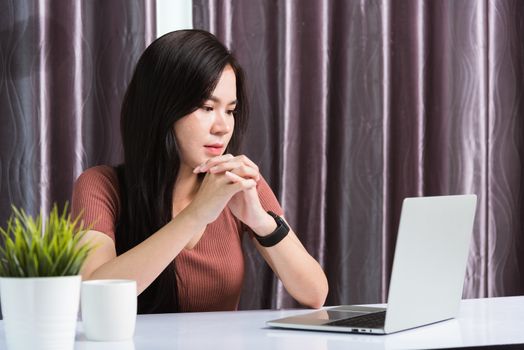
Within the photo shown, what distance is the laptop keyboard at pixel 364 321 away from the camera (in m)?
1.39

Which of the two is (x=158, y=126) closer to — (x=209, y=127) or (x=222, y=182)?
(x=209, y=127)

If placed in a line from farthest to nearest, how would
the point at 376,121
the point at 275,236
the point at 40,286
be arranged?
the point at 376,121 → the point at 275,236 → the point at 40,286

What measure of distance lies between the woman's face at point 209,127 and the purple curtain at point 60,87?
431mm

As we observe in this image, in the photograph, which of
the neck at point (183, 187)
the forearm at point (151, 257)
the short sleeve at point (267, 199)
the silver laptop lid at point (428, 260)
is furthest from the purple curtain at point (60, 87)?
the silver laptop lid at point (428, 260)

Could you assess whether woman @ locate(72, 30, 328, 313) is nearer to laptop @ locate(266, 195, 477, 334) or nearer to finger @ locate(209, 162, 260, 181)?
finger @ locate(209, 162, 260, 181)

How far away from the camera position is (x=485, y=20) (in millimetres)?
2561

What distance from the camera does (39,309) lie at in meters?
1.12

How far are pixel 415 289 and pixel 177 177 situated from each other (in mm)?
783

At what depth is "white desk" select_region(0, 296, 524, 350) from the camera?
1264mm

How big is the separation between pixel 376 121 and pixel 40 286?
1526mm

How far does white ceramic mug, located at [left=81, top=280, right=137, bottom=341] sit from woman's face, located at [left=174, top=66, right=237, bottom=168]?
0.67 metres

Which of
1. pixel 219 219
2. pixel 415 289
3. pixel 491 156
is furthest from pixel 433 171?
pixel 415 289

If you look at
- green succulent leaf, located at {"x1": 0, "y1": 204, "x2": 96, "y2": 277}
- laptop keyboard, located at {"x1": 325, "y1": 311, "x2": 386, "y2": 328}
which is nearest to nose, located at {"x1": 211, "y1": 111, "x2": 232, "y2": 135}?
laptop keyboard, located at {"x1": 325, "y1": 311, "x2": 386, "y2": 328}

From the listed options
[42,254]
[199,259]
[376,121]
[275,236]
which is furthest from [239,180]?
[376,121]
